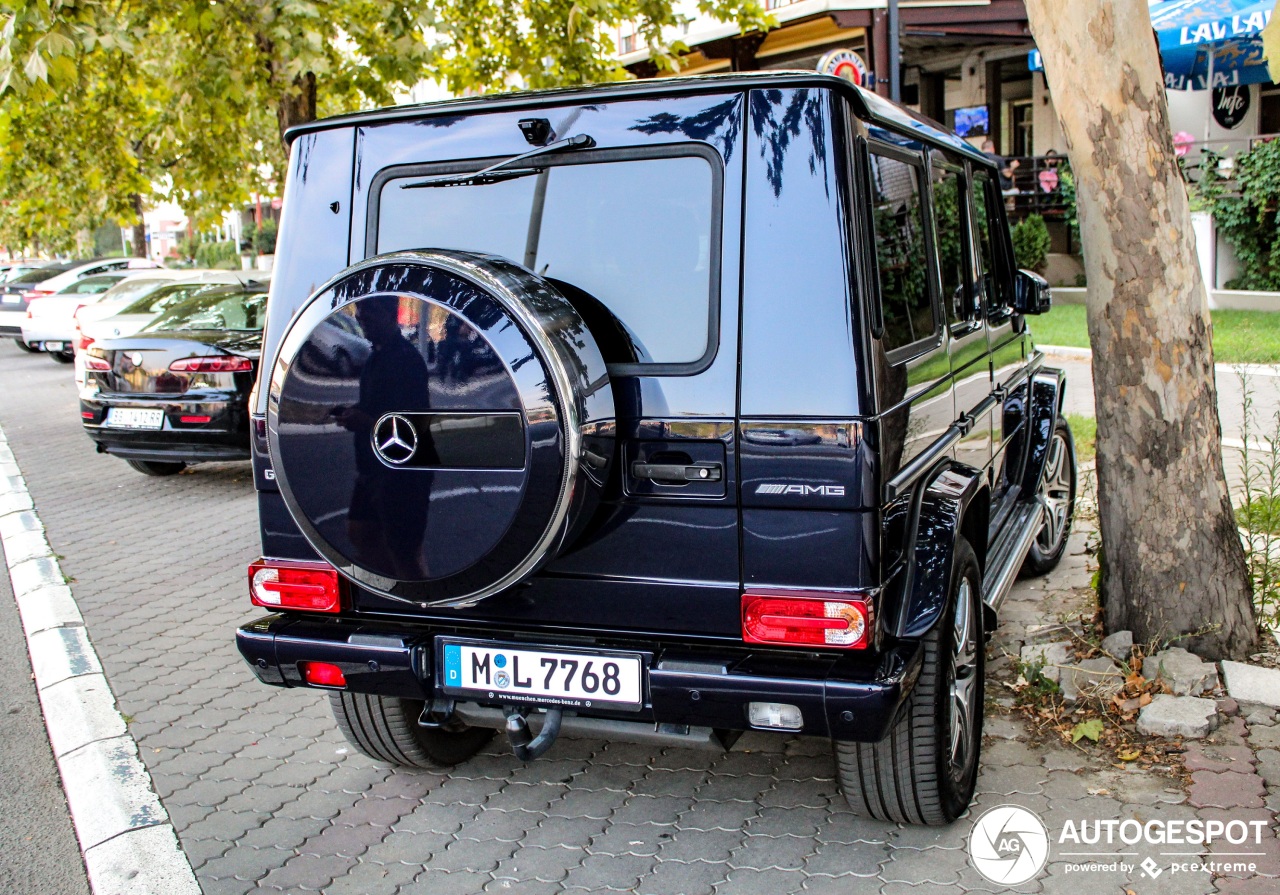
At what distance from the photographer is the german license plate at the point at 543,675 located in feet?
9.91

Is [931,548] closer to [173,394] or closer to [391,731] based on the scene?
[391,731]

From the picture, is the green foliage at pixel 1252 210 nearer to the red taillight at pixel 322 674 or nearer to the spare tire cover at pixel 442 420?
the spare tire cover at pixel 442 420

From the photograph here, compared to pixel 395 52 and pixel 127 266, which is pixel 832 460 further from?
pixel 127 266

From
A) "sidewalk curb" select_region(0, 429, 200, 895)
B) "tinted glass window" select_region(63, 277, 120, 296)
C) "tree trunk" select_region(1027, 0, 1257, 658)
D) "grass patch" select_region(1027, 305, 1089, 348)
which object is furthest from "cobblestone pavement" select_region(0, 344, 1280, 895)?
"tinted glass window" select_region(63, 277, 120, 296)

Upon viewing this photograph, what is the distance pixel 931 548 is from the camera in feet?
10.3

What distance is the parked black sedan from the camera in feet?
28.9

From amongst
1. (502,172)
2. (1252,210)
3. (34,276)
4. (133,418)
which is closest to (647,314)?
(502,172)

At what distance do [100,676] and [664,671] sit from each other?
3.29m

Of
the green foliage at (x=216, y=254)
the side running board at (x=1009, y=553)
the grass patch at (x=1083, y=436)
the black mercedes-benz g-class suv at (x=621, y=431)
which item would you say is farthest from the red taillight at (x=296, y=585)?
the green foliage at (x=216, y=254)

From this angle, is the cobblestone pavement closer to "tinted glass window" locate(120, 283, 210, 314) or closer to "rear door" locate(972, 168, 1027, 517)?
"rear door" locate(972, 168, 1027, 517)

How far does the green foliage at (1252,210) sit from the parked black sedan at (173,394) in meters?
12.9

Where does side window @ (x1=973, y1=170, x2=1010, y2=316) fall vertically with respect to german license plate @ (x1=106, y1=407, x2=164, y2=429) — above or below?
above

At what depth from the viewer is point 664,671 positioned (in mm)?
2951

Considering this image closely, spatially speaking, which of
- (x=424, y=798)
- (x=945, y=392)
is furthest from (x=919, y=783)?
(x=424, y=798)
